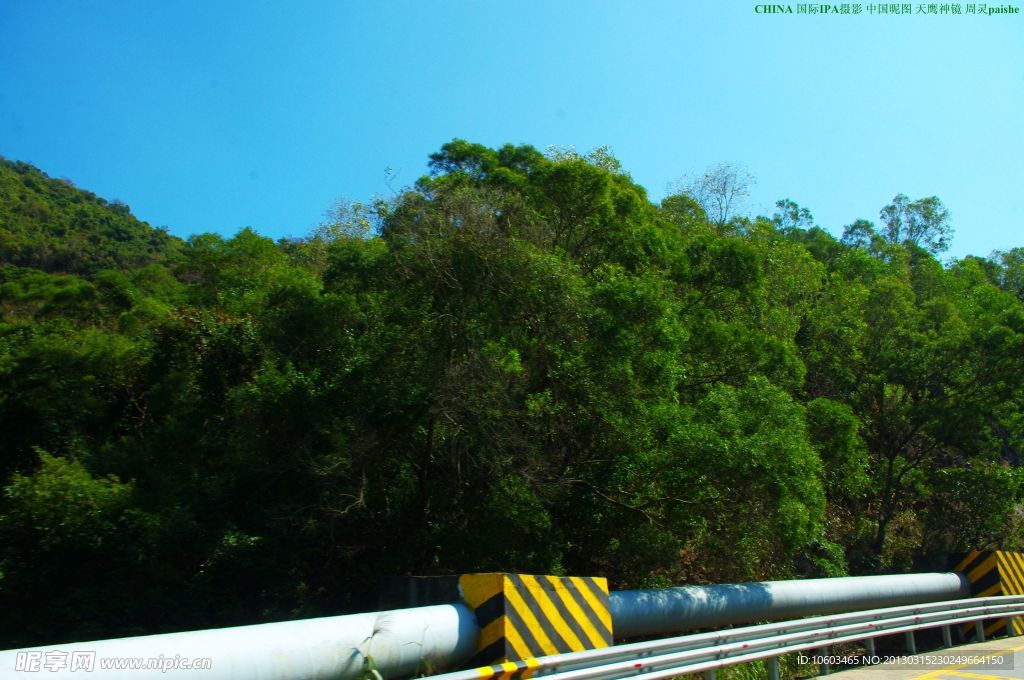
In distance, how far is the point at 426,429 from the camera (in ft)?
47.2

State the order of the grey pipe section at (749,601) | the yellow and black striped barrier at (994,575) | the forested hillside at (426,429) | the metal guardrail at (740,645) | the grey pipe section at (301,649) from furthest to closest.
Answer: the yellow and black striped barrier at (994,575), the forested hillside at (426,429), the grey pipe section at (749,601), the metal guardrail at (740,645), the grey pipe section at (301,649)

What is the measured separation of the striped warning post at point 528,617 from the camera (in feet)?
24.7

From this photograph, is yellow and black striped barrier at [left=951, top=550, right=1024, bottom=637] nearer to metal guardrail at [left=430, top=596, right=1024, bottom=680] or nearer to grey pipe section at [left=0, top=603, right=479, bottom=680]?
metal guardrail at [left=430, top=596, right=1024, bottom=680]

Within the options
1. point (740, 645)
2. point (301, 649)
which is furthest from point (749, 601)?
point (301, 649)

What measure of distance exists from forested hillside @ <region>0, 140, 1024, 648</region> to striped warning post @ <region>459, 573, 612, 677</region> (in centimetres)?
455

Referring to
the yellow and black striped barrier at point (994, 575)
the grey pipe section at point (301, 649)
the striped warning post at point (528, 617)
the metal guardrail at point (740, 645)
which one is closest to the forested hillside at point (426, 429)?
the metal guardrail at point (740, 645)

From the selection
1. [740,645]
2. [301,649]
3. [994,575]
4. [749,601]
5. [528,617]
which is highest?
[301,649]

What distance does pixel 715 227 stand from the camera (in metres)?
30.6

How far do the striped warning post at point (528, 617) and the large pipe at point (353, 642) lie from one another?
0.57ft

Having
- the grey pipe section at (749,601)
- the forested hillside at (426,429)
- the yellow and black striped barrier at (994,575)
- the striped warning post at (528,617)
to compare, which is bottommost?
the yellow and black striped barrier at (994,575)

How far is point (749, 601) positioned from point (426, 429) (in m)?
6.15

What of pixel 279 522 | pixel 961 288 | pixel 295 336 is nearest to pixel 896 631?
pixel 279 522

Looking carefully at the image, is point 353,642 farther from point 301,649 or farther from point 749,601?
point 749,601

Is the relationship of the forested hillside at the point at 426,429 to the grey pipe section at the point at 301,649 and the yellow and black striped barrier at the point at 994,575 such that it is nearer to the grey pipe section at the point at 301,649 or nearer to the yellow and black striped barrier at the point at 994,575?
the yellow and black striped barrier at the point at 994,575
